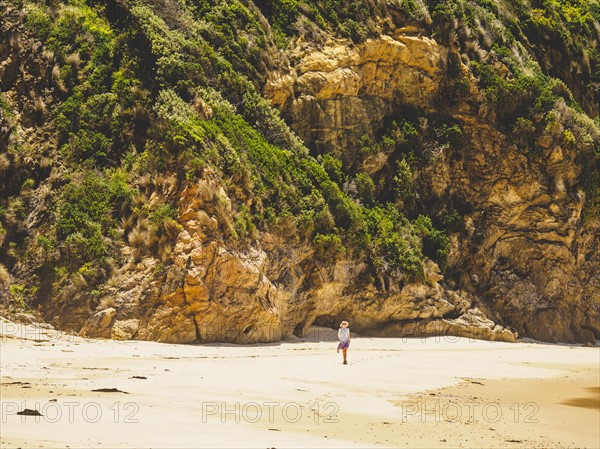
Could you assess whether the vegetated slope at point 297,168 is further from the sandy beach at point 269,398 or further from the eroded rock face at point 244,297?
the sandy beach at point 269,398

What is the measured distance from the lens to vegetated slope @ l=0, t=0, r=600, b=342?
564 inches

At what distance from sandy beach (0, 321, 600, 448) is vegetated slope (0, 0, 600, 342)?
2.04 metres

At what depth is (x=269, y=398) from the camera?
26.3 ft

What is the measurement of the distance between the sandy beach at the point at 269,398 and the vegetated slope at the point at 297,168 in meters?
2.04

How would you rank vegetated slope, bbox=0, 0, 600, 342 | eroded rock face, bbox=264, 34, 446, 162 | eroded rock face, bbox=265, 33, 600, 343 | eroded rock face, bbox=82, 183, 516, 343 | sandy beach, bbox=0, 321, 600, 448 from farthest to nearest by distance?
eroded rock face, bbox=265, 33, 600, 343 < eroded rock face, bbox=264, 34, 446, 162 < vegetated slope, bbox=0, 0, 600, 342 < eroded rock face, bbox=82, 183, 516, 343 < sandy beach, bbox=0, 321, 600, 448

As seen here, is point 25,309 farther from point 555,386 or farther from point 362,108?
point 362,108

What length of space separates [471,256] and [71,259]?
1453cm

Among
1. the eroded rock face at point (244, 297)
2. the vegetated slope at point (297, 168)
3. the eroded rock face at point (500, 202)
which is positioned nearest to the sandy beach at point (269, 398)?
the eroded rock face at point (244, 297)

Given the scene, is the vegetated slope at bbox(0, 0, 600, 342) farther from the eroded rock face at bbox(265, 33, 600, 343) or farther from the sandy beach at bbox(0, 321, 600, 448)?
the sandy beach at bbox(0, 321, 600, 448)

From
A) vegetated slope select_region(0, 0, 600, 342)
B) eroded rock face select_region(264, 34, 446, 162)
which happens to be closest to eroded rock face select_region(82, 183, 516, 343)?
vegetated slope select_region(0, 0, 600, 342)

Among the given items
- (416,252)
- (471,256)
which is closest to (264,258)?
(416,252)

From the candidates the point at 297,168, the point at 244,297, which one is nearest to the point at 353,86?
the point at 297,168

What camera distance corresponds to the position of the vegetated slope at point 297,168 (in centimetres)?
1434

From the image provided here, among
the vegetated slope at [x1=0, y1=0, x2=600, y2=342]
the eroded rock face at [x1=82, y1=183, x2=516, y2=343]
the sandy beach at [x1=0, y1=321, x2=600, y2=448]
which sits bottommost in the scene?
the sandy beach at [x1=0, y1=321, x2=600, y2=448]
